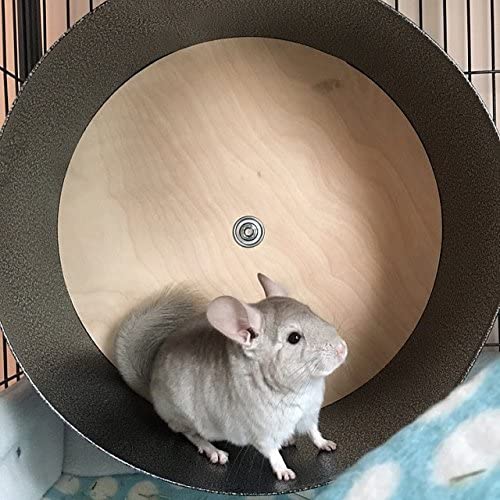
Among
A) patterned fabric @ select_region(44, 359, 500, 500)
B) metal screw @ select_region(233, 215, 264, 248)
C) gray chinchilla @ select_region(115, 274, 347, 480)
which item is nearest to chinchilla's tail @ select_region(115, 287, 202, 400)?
gray chinchilla @ select_region(115, 274, 347, 480)

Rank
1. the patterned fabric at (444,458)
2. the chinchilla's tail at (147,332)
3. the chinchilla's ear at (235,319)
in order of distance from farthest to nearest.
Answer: the chinchilla's tail at (147,332), the chinchilla's ear at (235,319), the patterned fabric at (444,458)

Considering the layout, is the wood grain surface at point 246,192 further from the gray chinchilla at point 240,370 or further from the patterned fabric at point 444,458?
the patterned fabric at point 444,458

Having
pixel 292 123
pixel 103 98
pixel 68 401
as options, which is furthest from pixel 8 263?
pixel 292 123

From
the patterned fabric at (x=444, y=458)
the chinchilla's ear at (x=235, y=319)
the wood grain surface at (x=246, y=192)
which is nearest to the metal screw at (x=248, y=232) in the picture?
the wood grain surface at (x=246, y=192)

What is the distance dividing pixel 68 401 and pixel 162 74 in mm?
676

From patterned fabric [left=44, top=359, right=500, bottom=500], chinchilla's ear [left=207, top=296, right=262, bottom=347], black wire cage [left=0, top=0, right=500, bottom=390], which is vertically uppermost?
black wire cage [left=0, top=0, right=500, bottom=390]

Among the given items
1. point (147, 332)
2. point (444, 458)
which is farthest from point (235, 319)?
point (444, 458)

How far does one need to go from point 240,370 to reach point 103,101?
0.62 metres

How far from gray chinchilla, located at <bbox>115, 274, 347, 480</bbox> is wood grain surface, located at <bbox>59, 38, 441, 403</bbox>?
4.5 inches

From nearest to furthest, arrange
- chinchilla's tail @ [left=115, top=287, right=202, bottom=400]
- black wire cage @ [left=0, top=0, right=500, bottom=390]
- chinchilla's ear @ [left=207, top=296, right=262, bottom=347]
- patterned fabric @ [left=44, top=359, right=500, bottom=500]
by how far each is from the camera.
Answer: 1. patterned fabric @ [left=44, top=359, right=500, bottom=500]
2. chinchilla's ear @ [left=207, top=296, right=262, bottom=347]
3. chinchilla's tail @ [left=115, top=287, right=202, bottom=400]
4. black wire cage @ [left=0, top=0, right=500, bottom=390]

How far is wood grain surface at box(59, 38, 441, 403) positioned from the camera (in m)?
1.72

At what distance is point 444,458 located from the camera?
0.68 metres

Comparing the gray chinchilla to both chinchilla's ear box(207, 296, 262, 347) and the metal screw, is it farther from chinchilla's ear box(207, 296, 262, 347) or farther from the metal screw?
the metal screw

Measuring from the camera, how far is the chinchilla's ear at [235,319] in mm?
1361
